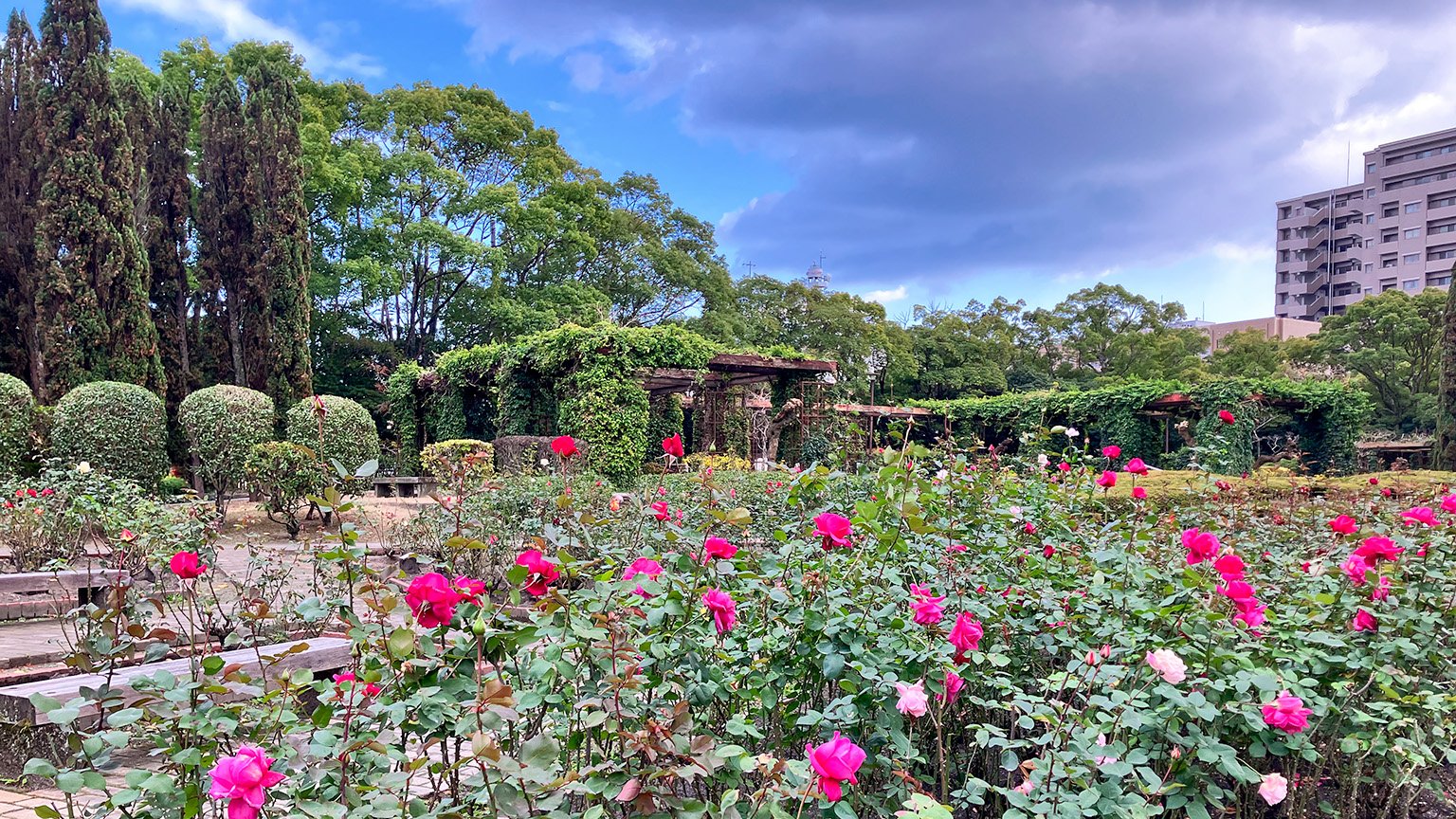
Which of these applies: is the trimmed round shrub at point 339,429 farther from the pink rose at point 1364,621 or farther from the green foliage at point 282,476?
the pink rose at point 1364,621

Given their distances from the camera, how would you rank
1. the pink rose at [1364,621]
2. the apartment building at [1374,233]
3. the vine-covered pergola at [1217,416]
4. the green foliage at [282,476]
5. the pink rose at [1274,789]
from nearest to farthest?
the pink rose at [1274,789]
the pink rose at [1364,621]
the green foliage at [282,476]
the vine-covered pergola at [1217,416]
the apartment building at [1374,233]

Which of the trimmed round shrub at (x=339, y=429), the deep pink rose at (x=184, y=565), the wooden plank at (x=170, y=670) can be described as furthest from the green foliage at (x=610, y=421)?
the deep pink rose at (x=184, y=565)

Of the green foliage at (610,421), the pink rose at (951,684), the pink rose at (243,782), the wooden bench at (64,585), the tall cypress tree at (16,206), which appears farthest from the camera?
the tall cypress tree at (16,206)

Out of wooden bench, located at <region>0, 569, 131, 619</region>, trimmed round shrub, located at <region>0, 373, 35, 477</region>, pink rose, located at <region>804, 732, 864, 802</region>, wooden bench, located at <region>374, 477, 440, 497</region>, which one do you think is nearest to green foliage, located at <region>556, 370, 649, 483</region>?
wooden bench, located at <region>374, 477, 440, 497</region>

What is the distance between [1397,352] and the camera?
25.1 metres

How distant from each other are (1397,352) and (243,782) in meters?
31.8

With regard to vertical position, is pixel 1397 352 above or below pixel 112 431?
above

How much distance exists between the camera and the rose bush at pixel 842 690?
119 centimetres

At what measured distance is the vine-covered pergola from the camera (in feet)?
50.3

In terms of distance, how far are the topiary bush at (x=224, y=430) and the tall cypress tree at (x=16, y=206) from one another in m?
7.09

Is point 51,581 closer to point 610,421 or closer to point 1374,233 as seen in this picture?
point 610,421

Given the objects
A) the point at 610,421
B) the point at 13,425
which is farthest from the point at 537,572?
the point at 13,425

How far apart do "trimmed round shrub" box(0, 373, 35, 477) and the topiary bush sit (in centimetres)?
165

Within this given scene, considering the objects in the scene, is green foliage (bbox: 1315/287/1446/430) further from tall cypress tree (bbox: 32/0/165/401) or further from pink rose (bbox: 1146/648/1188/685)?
tall cypress tree (bbox: 32/0/165/401)
